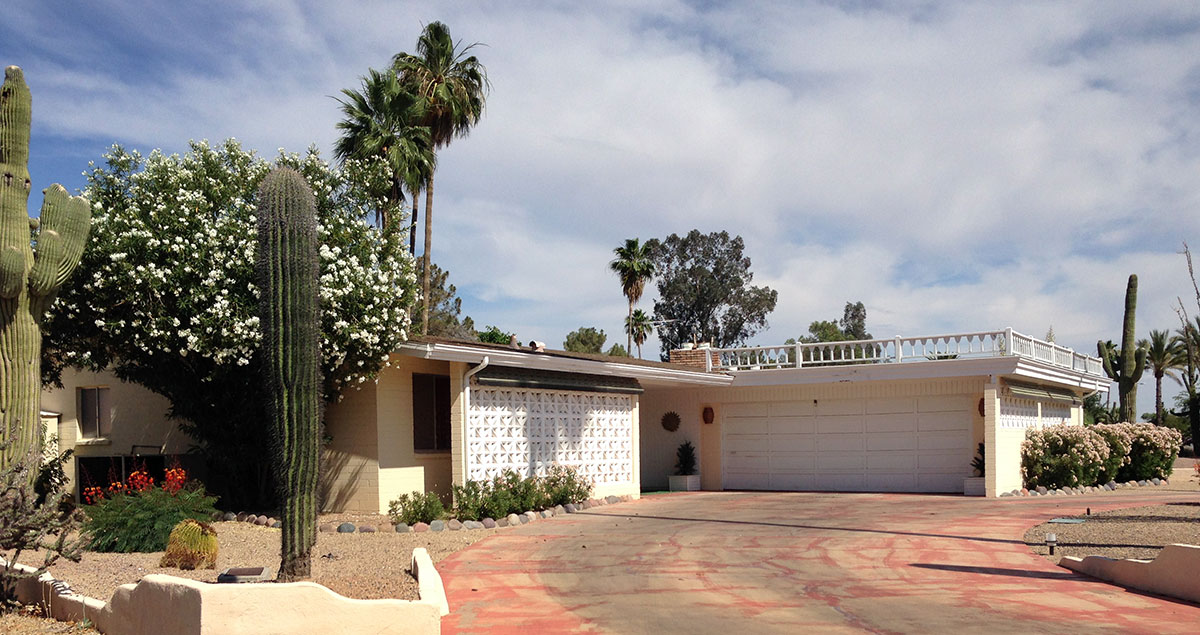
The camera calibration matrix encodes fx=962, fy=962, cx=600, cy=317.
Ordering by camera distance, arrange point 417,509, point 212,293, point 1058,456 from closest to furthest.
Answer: point 212,293 → point 417,509 → point 1058,456

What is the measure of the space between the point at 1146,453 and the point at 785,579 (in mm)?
18593

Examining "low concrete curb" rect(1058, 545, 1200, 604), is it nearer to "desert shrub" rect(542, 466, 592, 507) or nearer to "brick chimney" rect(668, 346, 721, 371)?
"desert shrub" rect(542, 466, 592, 507)

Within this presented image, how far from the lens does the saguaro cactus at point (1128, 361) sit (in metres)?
32.2

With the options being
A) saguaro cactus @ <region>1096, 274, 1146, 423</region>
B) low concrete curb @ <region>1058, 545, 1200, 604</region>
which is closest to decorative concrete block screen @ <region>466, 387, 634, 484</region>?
low concrete curb @ <region>1058, 545, 1200, 604</region>

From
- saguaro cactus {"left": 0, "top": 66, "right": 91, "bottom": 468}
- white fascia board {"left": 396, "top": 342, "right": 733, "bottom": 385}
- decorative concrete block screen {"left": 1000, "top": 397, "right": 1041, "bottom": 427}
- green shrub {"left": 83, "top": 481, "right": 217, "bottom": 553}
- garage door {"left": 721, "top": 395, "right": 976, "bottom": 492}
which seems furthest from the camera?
garage door {"left": 721, "top": 395, "right": 976, "bottom": 492}

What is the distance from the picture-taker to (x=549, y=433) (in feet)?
59.9

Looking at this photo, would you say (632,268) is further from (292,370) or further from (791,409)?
(292,370)

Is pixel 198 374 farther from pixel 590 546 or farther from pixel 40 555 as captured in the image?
pixel 590 546

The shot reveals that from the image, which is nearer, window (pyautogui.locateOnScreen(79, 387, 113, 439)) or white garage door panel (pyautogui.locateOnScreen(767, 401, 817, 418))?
window (pyautogui.locateOnScreen(79, 387, 113, 439))

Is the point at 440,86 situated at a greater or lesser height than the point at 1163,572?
greater

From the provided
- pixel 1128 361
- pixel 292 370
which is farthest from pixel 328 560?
pixel 1128 361

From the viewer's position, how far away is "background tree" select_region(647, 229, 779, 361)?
57.5m

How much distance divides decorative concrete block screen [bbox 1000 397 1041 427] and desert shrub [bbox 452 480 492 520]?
11.6m

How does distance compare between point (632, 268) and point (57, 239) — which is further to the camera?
point (632, 268)
